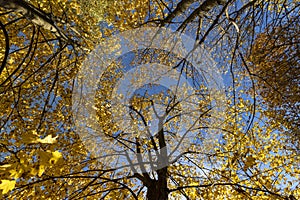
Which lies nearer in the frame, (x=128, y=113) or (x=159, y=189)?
(x=159, y=189)

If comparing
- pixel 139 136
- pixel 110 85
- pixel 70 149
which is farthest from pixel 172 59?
pixel 70 149

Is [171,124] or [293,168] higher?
[171,124]

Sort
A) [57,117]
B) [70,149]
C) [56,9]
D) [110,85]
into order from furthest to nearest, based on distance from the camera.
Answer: [110,85] → [57,117] → [70,149] → [56,9]

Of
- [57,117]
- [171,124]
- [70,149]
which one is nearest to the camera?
[70,149]

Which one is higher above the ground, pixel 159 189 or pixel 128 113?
pixel 128 113

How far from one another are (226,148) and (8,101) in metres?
5.81

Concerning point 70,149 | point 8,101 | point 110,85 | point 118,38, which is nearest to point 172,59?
point 118,38

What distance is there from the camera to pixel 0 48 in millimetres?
4383

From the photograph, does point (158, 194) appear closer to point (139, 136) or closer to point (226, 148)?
point (139, 136)

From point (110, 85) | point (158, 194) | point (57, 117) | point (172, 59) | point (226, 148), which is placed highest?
point (110, 85)

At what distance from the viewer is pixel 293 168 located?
6.98 metres

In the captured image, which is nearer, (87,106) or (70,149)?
(87,106)

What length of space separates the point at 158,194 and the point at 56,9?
434 centimetres

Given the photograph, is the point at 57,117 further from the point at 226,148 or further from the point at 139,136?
the point at 226,148
